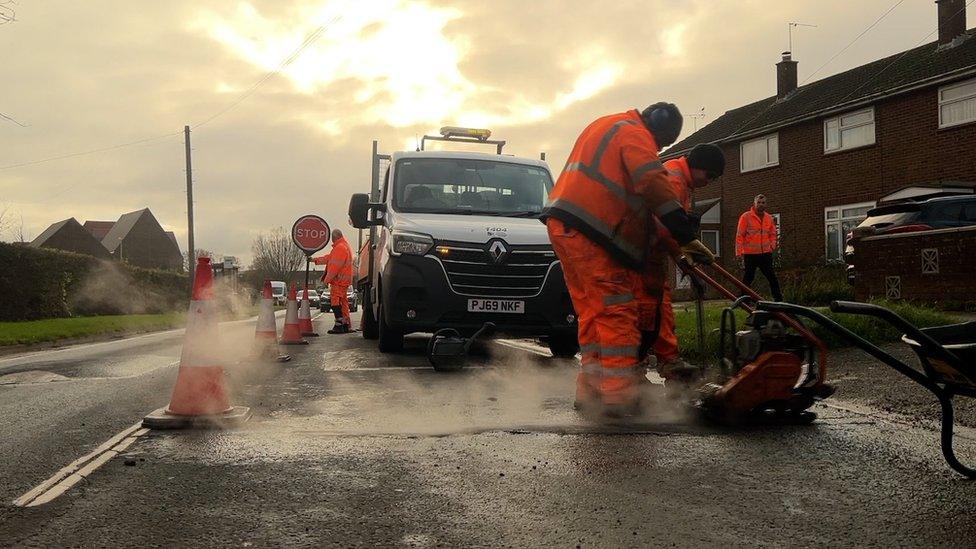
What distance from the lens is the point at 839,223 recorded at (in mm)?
24484

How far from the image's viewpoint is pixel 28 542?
283 cm

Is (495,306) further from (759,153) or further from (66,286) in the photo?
(759,153)

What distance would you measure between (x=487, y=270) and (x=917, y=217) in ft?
28.5

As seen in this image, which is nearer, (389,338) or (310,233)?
(389,338)

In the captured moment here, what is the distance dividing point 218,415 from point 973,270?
9.65 metres

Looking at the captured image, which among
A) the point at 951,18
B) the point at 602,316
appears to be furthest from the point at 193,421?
the point at 951,18

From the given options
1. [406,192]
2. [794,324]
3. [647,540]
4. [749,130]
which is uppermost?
[749,130]

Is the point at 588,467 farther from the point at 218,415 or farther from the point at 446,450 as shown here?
the point at 218,415

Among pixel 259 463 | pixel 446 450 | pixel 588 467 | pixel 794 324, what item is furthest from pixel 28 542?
pixel 794 324

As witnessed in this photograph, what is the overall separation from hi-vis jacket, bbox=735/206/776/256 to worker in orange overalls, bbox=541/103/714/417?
837 centimetres

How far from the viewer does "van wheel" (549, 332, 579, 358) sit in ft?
30.0

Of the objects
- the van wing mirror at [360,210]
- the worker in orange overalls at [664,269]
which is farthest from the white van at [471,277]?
the worker in orange overalls at [664,269]

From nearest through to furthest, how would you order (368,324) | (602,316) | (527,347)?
1. (602,316)
2. (527,347)
3. (368,324)

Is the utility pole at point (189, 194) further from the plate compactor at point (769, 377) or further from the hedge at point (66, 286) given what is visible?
the plate compactor at point (769, 377)
